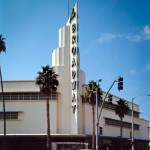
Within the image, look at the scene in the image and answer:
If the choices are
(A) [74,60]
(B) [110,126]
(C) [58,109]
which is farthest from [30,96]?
(B) [110,126]

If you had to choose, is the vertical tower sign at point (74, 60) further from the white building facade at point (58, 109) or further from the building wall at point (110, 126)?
the building wall at point (110, 126)

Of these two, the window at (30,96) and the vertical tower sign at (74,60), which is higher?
the vertical tower sign at (74,60)

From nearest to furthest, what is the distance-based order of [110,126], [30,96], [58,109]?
[58,109]
[30,96]
[110,126]

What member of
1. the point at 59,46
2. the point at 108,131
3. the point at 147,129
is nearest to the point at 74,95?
the point at 59,46

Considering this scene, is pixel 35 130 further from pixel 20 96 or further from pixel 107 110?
pixel 107 110

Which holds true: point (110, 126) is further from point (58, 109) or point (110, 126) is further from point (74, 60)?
point (74, 60)

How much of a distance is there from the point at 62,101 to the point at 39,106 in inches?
166

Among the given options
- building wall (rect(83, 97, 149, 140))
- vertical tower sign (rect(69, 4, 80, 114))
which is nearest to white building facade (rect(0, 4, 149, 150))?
vertical tower sign (rect(69, 4, 80, 114))

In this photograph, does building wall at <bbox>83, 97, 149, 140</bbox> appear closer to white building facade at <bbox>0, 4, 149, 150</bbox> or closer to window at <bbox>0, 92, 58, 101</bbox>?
white building facade at <bbox>0, 4, 149, 150</bbox>

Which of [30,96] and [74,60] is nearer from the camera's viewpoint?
[74,60]

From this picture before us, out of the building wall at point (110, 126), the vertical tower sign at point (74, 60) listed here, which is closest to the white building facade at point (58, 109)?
the vertical tower sign at point (74, 60)

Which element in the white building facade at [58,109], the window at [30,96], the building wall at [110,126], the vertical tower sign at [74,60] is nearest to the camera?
the vertical tower sign at [74,60]

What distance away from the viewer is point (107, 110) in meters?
73.6

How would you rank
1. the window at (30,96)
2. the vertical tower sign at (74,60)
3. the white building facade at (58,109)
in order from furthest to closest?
the window at (30,96) → the white building facade at (58,109) → the vertical tower sign at (74,60)
